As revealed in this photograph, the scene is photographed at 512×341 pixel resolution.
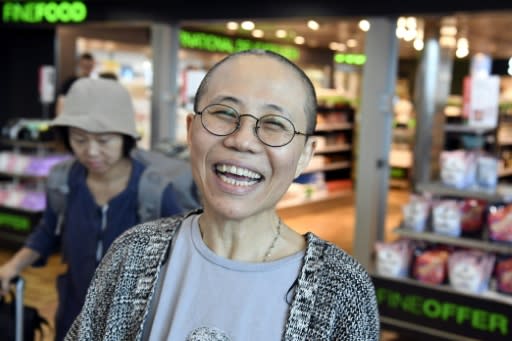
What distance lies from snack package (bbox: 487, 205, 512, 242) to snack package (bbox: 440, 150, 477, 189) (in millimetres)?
298

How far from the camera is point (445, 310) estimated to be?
4125 mm

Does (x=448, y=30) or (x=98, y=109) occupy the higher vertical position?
(x=448, y=30)

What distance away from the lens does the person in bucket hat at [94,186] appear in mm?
2070

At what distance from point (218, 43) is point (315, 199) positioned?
271 centimetres

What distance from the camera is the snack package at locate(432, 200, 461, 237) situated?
4199 mm

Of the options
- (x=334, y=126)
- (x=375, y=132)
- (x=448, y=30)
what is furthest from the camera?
(x=334, y=126)

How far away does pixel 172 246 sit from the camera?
1.24 m

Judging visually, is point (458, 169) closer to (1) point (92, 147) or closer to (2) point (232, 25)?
(1) point (92, 147)

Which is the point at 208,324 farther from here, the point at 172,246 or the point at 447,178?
the point at 447,178

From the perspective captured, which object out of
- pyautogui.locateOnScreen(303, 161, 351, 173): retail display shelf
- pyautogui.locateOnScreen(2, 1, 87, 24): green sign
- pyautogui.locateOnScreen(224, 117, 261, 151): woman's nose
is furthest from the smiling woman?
pyautogui.locateOnScreen(303, 161, 351, 173): retail display shelf

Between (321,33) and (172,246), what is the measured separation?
293 inches

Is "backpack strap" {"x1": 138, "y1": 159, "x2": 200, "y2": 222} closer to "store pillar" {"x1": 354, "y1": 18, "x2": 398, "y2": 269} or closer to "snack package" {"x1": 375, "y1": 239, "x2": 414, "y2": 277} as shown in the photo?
"snack package" {"x1": 375, "y1": 239, "x2": 414, "y2": 277}

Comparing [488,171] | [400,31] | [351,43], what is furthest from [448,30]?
[351,43]

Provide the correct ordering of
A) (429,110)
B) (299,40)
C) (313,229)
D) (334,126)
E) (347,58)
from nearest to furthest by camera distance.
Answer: (429,110), (313,229), (299,40), (334,126), (347,58)
